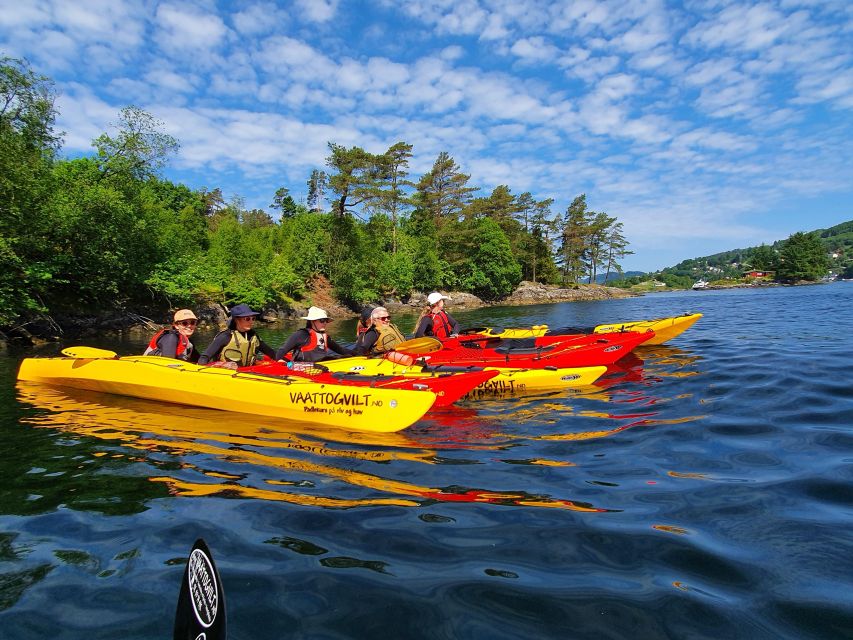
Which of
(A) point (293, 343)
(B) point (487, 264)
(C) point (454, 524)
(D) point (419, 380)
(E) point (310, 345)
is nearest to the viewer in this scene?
(C) point (454, 524)

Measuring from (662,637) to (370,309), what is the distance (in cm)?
802

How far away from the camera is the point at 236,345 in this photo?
782 centimetres

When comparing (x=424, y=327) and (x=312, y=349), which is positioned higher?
(x=424, y=327)

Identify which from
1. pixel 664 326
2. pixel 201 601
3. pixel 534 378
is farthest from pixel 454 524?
pixel 664 326

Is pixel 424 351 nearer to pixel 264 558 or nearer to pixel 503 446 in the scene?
pixel 503 446

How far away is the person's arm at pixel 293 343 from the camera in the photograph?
837 cm

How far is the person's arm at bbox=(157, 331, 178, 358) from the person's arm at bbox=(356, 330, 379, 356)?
3252mm

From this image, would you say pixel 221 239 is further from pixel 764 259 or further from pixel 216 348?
pixel 764 259

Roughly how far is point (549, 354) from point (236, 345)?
5.80 metres

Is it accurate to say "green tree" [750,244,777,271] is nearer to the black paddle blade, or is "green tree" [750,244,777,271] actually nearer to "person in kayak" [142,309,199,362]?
"person in kayak" [142,309,199,362]

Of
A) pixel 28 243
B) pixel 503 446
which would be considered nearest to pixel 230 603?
pixel 503 446

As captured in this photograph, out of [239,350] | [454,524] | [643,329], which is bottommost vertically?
[454,524]

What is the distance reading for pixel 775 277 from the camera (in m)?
75.4

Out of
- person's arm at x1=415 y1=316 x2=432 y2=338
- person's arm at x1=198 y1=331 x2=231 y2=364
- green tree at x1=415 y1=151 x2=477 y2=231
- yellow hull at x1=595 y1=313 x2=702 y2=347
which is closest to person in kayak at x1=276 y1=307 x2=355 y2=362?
person's arm at x1=198 y1=331 x2=231 y2=364
